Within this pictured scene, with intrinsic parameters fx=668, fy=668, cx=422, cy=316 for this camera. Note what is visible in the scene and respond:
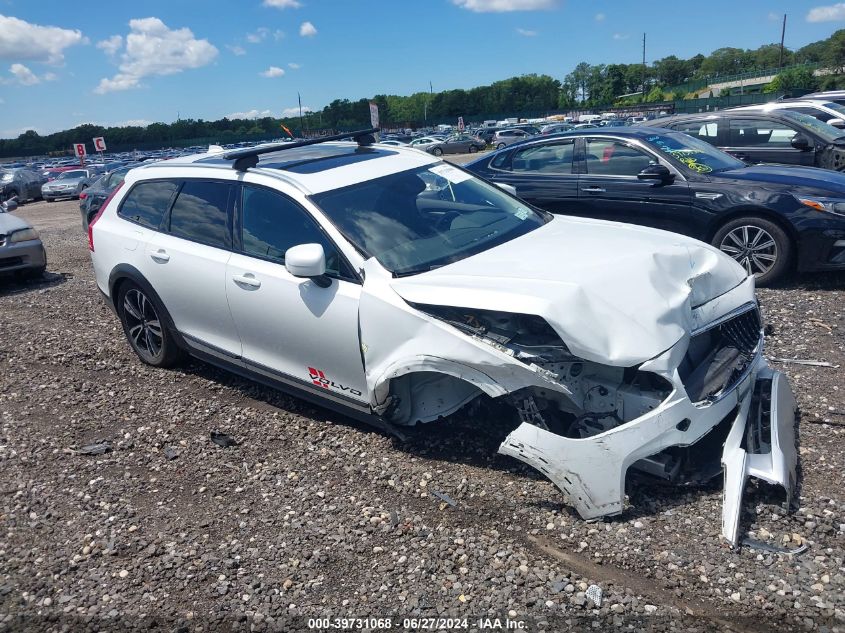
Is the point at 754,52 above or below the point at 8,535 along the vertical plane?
above

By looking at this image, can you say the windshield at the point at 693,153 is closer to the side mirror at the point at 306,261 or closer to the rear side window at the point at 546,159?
the rear side window at the point at 546,159

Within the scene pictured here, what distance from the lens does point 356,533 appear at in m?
3.40

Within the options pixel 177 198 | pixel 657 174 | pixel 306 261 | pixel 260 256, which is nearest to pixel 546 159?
pixel 657 174

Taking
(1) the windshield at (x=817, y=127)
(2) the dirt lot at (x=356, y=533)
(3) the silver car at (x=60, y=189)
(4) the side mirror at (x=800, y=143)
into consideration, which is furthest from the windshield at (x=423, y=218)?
(3) the silver car at (x=60, y=189)

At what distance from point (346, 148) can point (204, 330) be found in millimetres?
1812

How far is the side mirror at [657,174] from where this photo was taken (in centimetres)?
705

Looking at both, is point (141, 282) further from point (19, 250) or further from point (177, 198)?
point (19, 250)

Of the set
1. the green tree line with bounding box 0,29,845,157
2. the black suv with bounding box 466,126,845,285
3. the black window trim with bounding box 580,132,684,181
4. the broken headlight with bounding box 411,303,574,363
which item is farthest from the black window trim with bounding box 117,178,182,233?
the green tree line with bounding box 0,29,845,157

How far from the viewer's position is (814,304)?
6172mm

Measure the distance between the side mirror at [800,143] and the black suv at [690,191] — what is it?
2.73 metres

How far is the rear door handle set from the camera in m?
4.38

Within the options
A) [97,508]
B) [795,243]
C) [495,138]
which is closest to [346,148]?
[97,508]

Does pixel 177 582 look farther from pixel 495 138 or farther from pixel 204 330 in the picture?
pixel 495 138

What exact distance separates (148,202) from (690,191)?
530 centimetres
